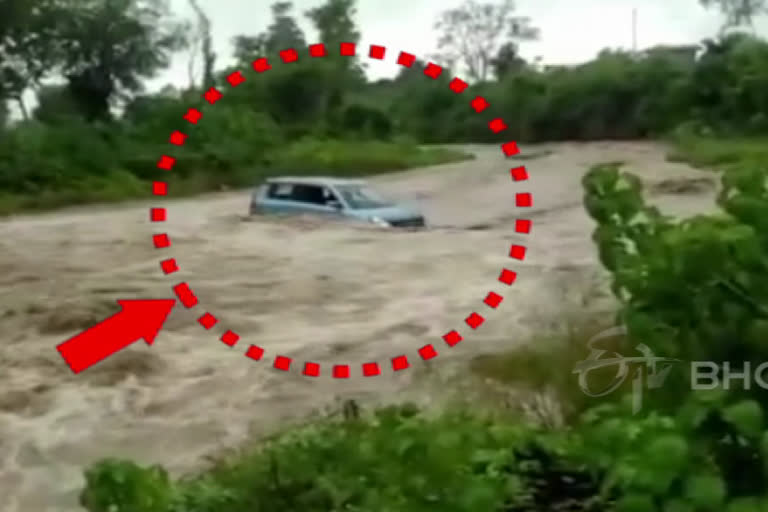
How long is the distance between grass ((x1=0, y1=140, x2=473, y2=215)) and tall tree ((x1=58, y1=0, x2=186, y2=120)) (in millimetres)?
168

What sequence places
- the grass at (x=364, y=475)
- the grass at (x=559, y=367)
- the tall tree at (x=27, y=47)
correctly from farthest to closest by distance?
the tall tree at (x=27, y=47) → the grass at (x=559, y=367) → the grass at (x=364, y=475)

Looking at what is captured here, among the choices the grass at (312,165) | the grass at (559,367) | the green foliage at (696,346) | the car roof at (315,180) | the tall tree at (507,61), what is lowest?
the grass at (559,367)

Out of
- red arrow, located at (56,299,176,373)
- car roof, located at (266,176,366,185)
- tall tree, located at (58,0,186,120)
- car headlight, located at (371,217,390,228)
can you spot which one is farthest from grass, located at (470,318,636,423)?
tall tree, located at (58,0,186,120)

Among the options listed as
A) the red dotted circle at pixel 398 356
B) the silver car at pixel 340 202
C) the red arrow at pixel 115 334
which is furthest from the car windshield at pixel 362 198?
the red arrow at pixel 115 334

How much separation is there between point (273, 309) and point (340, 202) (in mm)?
274

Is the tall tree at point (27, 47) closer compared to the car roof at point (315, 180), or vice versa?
the car roof at point (315, 180)

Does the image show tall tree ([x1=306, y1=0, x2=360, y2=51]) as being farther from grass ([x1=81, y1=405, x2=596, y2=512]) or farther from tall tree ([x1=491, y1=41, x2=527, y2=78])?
grass ([x1=81, y1=405, x2=596, y2=512])

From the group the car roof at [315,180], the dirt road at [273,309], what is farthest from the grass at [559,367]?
the car roof at [315,180]

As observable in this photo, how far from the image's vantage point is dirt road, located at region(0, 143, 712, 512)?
196cm

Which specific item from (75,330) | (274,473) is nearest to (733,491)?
(274,473)

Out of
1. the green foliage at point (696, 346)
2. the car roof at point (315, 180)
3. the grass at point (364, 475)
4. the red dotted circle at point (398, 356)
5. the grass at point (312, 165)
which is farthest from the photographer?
the car roof at point (315, 180)

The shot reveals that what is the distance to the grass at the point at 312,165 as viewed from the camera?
2.05m

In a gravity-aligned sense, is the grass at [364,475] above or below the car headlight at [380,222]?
below

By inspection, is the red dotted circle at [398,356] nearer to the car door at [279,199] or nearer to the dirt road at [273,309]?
the dirt road at [273,309]
